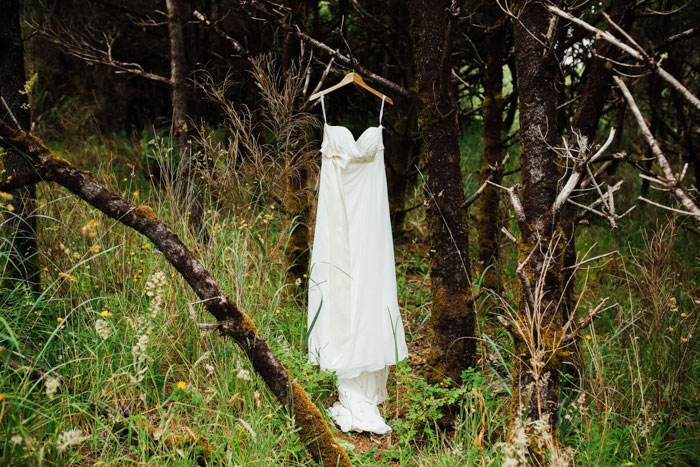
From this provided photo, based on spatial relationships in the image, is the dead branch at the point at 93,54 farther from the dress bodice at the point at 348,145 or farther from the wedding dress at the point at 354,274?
the wedding dress at the point at 354,274

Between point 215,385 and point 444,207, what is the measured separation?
65.7 inches

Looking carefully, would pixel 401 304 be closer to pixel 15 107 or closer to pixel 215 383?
pixel 215 383

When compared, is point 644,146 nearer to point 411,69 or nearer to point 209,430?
point 411,69

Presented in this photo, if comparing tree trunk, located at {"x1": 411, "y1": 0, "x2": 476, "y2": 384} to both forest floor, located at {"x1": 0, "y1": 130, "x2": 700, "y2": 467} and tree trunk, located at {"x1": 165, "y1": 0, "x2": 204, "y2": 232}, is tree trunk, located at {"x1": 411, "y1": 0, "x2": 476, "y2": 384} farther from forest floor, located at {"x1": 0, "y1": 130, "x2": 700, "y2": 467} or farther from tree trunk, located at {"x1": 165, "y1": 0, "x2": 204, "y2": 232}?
tree trunk, located at {"x1": 165, "y1": 0, "x2": 204, "y2": 232}

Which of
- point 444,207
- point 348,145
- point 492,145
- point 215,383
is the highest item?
point 492,145

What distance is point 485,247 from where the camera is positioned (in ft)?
13.4

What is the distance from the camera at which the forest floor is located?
6.34ft

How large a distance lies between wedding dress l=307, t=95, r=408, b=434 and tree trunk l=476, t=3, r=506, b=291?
1.25 meters

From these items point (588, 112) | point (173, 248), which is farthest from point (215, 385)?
point (588, 112)

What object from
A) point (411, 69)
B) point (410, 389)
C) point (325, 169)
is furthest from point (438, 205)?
point (411, 69)

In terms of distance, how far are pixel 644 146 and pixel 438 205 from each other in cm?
554

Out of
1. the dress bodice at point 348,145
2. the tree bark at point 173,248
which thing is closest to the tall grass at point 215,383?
the tree bark at point 173,248

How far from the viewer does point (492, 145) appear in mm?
4109

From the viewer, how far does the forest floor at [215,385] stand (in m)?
1.93
